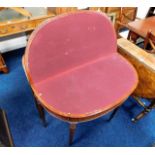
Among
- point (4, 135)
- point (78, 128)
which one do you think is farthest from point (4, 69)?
point (4, 135)

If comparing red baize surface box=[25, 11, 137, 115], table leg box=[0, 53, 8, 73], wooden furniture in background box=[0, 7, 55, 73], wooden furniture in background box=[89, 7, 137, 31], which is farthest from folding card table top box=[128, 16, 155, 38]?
table leg box=[0, 53, 8, 73]

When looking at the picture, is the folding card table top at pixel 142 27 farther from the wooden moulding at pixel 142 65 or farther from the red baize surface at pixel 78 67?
the red baize surface at pixel 78 67

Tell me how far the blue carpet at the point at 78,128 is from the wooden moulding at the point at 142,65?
343mm

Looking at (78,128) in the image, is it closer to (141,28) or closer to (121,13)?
(141,28)

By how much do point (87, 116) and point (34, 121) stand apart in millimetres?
777

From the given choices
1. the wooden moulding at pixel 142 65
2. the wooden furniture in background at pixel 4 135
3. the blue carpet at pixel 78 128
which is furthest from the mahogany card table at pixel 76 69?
the blue carpet at pixel 78 128

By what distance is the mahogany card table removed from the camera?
0.98 meters

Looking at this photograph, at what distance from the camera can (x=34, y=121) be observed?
1567 mm

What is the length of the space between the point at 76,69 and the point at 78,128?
62 cm

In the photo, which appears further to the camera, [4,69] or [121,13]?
[121,13]

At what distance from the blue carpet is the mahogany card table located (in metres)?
0.40

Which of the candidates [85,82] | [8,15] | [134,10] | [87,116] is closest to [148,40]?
[85,82]

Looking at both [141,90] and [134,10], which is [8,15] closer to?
[141,90]

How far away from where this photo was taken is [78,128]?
155cm
